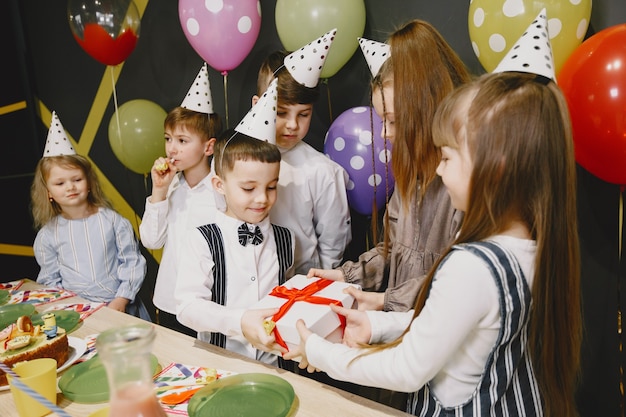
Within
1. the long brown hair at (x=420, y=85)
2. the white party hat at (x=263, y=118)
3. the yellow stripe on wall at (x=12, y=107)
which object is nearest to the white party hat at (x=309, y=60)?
the white party hat at (x=263, y=118)

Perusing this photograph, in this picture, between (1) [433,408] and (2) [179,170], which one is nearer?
(1) [433,408]

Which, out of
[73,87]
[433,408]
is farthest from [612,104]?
[73,87]

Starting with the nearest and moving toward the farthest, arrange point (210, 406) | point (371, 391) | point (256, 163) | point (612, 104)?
point (210, 406)
point (612, 104)
point (256, 163)
point (371, 391)

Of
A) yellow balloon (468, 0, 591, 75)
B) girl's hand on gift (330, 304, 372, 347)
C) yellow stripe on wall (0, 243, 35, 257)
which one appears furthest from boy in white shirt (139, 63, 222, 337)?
yellow stripe on wall (0, 243, 35, 257)

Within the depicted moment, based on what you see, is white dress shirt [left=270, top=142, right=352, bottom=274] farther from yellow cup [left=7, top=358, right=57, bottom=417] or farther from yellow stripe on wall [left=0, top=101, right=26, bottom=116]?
yellow stripe on wall [left=0, top=101, right=26, bottom=116]

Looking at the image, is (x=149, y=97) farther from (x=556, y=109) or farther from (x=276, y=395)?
(x=556, y=109)

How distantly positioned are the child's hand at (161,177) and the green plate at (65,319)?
642mm

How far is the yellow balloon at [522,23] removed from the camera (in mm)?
1542

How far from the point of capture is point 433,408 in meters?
1.09

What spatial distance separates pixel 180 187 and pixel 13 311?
833 mm

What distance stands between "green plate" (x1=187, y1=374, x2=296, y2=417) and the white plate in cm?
42

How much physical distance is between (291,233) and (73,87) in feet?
10.3

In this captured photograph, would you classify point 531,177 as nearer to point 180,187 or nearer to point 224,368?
point 224,368

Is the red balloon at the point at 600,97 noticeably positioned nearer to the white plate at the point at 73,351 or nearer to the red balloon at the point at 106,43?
the white plate at the point at 73,351
